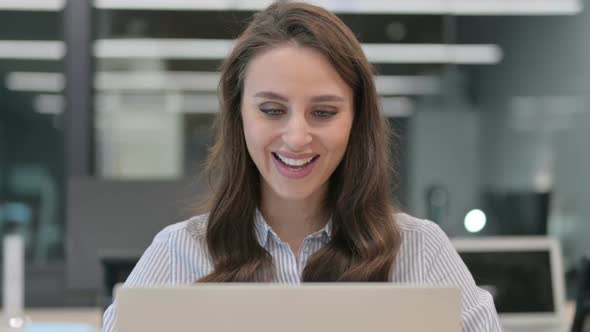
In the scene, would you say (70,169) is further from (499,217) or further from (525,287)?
(525,287)

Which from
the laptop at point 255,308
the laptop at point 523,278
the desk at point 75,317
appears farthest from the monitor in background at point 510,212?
the laptop at point 255,308

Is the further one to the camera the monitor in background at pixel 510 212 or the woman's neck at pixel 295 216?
the monitor in background at pixel 510 212

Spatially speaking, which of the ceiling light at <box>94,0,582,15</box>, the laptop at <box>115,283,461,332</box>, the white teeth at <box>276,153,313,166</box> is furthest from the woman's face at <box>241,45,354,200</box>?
the ceiling light at <box>94,0,582,15</box>

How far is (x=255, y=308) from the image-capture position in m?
0.97

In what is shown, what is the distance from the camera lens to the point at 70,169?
5129 mm

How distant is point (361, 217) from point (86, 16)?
12.8 ft

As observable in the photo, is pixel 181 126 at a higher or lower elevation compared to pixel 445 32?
lower

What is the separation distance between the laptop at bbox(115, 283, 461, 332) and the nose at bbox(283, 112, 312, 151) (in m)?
0.45

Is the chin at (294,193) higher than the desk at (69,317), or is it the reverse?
the chin at (294,193)

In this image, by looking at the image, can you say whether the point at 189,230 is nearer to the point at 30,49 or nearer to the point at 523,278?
the point at 523,278

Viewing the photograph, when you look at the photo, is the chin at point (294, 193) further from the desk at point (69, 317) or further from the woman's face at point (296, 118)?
the desk at point (69, 317)

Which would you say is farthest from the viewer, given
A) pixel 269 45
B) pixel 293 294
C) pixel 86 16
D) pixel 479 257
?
pixel 86 16

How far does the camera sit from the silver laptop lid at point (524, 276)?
2922 mm

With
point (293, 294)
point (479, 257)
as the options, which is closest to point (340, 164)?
point (293, 294)
